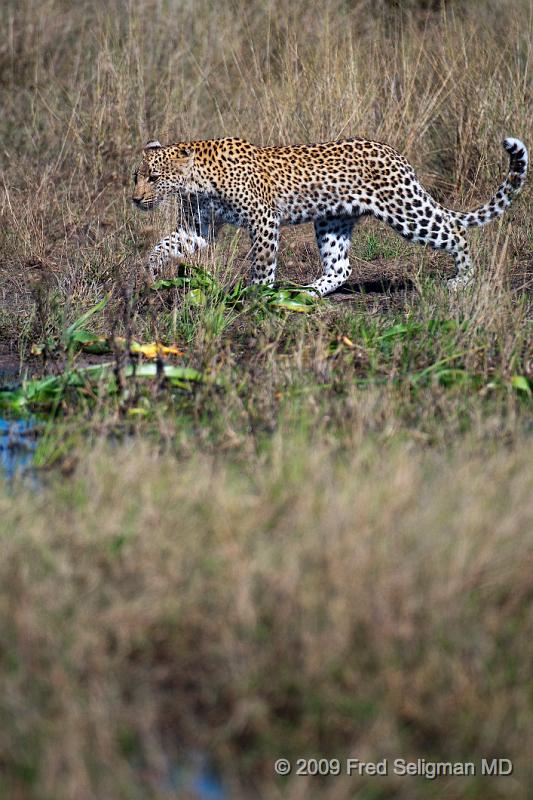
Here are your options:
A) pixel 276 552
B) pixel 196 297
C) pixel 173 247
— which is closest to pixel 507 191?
pixel 173 247

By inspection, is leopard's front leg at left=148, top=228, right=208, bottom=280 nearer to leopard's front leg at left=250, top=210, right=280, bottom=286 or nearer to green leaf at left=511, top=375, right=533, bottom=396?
leopard's front leg at left=250, top=210, right=280, bottom=286

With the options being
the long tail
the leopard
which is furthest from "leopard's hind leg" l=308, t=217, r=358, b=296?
the long tail

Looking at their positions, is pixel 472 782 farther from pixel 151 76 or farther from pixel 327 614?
pixel 151 76

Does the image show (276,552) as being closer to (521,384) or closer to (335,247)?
(521,384)

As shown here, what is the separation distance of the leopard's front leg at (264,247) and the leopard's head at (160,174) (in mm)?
579

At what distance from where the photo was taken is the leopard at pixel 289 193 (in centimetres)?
815

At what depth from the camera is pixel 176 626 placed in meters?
3.37

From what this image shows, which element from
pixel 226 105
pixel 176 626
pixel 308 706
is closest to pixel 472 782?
pixel 308 706

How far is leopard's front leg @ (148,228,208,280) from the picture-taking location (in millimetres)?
8180

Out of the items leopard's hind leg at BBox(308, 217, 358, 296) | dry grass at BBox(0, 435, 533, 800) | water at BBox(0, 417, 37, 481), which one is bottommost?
leopard's hind leg at BBox(308, 217, 358, 296)

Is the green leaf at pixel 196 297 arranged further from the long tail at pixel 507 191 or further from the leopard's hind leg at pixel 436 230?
the long tail at pixel 507 191

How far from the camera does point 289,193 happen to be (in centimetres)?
826

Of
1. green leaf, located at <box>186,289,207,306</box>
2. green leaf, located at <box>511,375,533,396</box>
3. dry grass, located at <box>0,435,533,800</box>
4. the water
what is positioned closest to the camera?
dry grass, located at <box>0,435,533,800</box>

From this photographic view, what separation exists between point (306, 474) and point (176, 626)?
2.97 feet
